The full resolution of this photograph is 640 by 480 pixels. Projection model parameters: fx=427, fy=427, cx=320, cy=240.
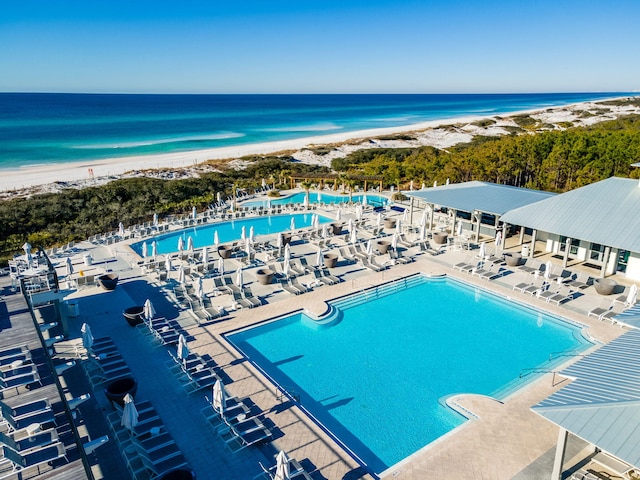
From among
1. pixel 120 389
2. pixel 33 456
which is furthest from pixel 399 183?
pixel 33 456

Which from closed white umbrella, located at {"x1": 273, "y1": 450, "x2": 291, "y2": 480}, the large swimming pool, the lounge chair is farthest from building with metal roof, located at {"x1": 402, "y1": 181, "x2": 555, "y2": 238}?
closed white umbrella, located at {"x1": 273, "y1": 450, "x2": 291, "y2": 480}

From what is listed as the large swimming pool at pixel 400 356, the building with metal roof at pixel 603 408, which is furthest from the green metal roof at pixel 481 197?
the building with metal roof at pixel 603 408

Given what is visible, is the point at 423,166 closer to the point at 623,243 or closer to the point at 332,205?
the point at 332,205

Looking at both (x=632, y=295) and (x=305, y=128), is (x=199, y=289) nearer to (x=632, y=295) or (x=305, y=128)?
(x=632, y=295)

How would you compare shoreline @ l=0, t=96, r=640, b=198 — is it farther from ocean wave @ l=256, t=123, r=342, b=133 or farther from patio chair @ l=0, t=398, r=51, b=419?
patio chair @ l=0, t=398, r=51, b=419

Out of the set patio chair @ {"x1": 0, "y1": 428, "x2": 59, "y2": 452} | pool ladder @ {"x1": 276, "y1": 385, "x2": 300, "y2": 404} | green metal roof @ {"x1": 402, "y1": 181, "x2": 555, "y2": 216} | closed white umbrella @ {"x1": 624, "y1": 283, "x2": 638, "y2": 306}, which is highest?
green metal roof @ {"x1": 402, "y1": 181, "x2": 555, "y2": 216}
